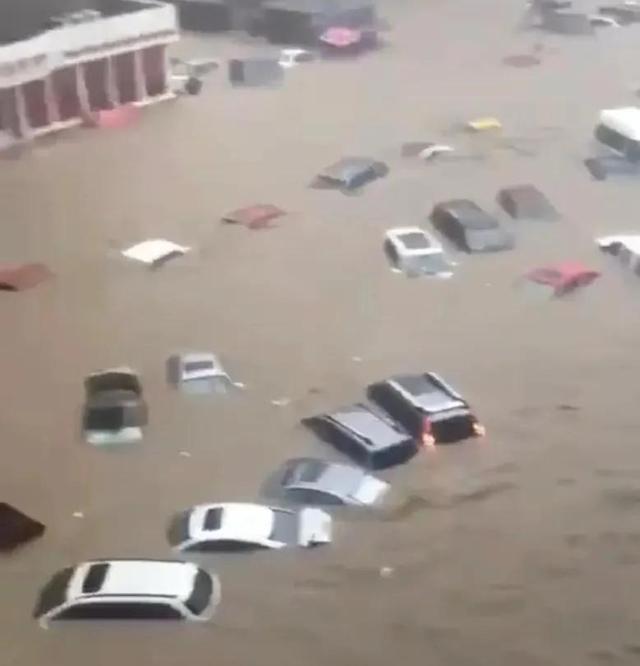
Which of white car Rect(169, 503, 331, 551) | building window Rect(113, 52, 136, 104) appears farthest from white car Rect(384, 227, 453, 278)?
building window Rect(113, 52, 136, 104)

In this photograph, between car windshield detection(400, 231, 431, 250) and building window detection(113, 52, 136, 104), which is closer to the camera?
car windshield detection(400, 231, 431, 250)

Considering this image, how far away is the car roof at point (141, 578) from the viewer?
88 centimetres

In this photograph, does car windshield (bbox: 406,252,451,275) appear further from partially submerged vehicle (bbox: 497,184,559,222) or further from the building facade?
the building facade

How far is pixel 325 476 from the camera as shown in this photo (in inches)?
40.6

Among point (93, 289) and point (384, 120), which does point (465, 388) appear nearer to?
point (93, 289)

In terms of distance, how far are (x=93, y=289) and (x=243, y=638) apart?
2.02ft

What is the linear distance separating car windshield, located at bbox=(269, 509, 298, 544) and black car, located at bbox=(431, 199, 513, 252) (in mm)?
579

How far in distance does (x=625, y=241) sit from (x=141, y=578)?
792mm

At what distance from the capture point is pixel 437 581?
0.93 m

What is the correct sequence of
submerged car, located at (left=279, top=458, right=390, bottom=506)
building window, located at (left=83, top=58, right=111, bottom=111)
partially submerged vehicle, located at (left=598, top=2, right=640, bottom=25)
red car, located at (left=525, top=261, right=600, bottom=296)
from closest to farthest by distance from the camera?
1. submerged car, located at (left=279, top=458, right=390, bottom=506)
2. red car, located at (left=525, top=261, right=600, bottom=296)
3. building window, located at (left=83, top=58, right=111, bottom=111)
4. partially submerged vehicle, located at (left=598, top=2, right=640, bottom=25)

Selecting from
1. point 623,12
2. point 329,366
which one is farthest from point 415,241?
point 623,12

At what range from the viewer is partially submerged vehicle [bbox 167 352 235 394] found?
1.18 m

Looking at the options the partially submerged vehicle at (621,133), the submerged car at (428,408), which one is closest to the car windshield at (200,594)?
the submerged car at (428,408)

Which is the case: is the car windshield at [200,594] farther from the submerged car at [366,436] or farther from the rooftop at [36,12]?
the rooftop at [36,12]
